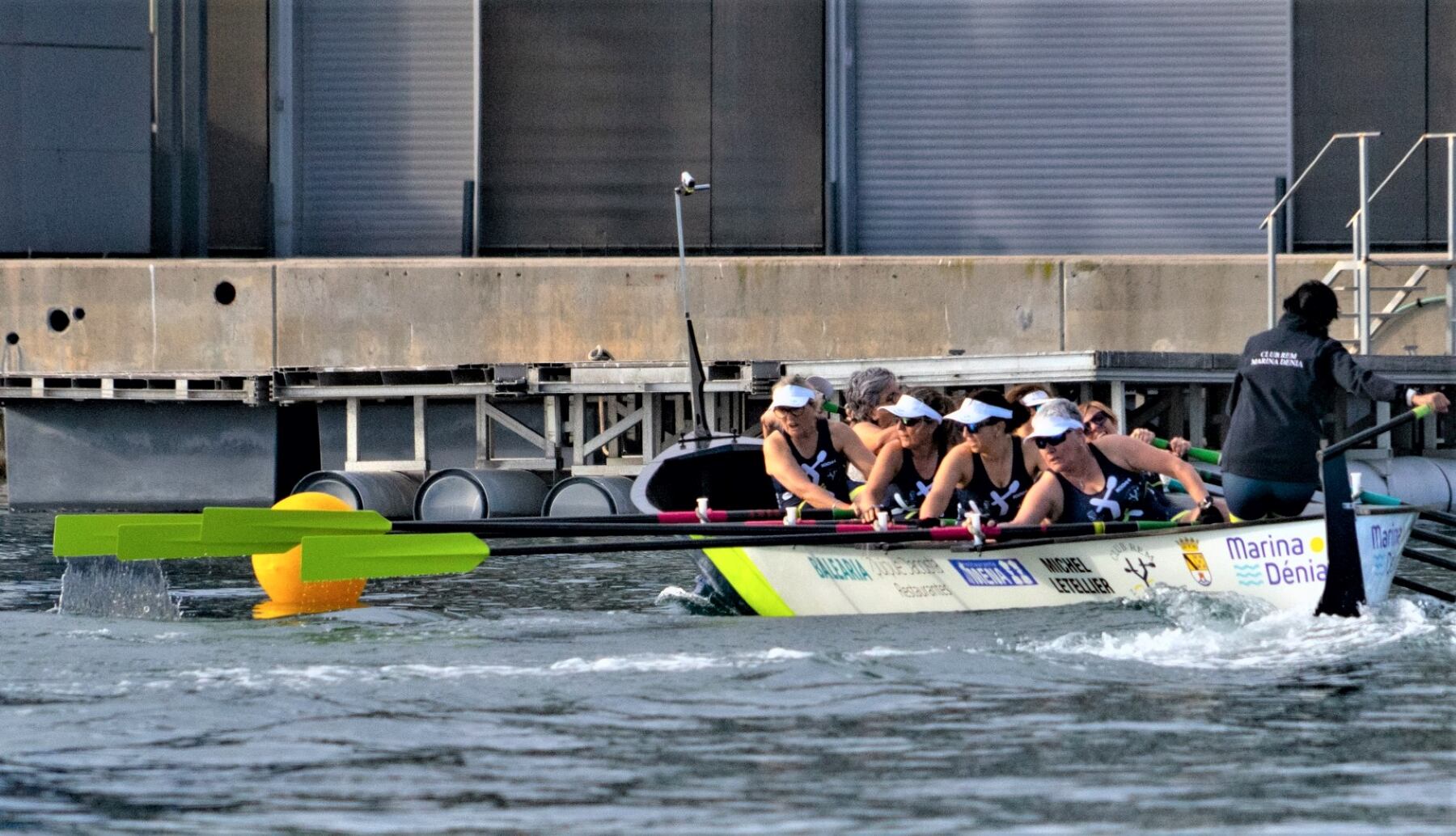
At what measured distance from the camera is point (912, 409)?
10.7 metres

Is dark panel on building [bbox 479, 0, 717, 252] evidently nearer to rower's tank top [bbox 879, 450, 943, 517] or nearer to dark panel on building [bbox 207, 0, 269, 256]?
dark panel on building [bbox 207, 0, 269, 256]

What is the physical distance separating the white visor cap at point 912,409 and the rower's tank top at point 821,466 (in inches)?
28.8

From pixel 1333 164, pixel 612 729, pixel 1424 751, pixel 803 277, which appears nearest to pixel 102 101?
pixel 803 277

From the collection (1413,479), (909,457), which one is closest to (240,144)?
(1413,479)

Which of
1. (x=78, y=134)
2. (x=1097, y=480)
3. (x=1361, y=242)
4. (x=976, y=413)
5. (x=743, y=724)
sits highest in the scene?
(x=78, y=134)

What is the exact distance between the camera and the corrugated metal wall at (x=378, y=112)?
83.0 feet

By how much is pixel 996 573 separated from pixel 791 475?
1.68 m

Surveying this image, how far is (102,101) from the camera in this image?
24109 mm

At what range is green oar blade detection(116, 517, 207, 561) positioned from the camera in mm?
10703

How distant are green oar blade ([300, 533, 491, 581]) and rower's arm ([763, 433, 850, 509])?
74.9 inches

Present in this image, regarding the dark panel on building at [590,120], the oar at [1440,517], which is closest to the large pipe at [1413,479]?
the oar at [1440,517]

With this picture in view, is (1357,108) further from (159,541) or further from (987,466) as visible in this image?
(159,541)

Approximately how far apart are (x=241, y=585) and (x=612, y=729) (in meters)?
7.15

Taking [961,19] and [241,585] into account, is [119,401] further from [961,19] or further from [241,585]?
[961,19]
